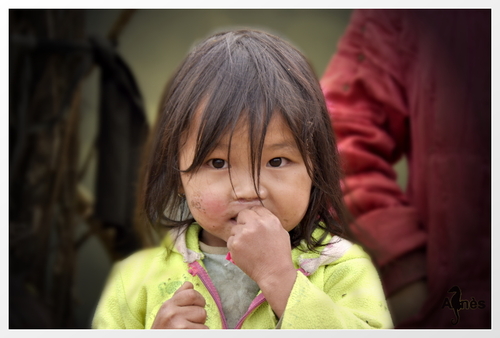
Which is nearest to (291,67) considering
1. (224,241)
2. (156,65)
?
(224,241)

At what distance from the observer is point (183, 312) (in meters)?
0.89

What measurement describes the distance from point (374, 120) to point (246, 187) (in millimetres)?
678

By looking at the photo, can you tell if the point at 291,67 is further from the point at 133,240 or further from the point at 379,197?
the point at 133,240

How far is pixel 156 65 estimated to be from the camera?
1634 millimetres

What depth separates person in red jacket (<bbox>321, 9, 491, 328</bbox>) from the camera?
1.33m

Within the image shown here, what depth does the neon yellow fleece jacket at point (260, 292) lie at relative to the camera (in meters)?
0.82

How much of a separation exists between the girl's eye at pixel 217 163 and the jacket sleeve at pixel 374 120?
0.57m

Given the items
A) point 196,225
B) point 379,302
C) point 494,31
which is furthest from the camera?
point 494,31

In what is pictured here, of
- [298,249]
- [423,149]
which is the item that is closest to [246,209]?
[298,249]

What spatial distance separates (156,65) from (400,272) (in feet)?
2.76

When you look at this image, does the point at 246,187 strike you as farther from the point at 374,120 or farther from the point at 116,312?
the point at 374,120

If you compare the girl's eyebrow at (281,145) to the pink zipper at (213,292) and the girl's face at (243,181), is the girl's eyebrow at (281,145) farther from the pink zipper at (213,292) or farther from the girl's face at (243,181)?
the pink zipper at (213,292)

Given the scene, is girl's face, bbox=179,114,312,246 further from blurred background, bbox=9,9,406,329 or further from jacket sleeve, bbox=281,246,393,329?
blurred background, bbox=9,9,406,329

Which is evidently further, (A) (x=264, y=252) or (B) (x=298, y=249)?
(B) (x=298, y=249)
